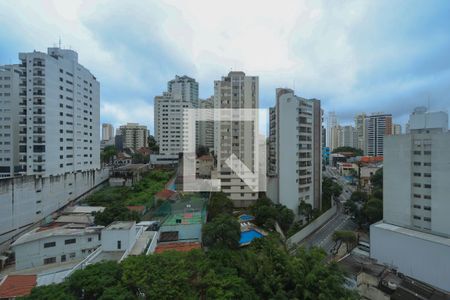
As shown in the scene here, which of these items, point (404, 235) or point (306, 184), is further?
point (306, 184)

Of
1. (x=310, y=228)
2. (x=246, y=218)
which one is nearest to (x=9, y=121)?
(x=246, y=218)

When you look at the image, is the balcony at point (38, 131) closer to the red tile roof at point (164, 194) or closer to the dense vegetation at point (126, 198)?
the dense vegetation at point (126, 198)

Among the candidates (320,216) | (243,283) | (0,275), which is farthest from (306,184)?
(0,275)

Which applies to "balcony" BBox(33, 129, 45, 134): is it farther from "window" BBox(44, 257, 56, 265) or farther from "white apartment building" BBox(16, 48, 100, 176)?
"window" BBox(44, 257, 56, 265)

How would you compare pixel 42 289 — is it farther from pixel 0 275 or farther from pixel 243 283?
pixel 0 275

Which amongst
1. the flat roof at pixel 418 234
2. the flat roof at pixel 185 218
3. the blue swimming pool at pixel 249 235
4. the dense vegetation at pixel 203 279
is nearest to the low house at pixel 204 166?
the flat roof at pixel 185 218

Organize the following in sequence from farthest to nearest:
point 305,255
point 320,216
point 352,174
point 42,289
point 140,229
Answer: point 352,174
point 320,216
point 140,229
point 305,255
point 42,289
